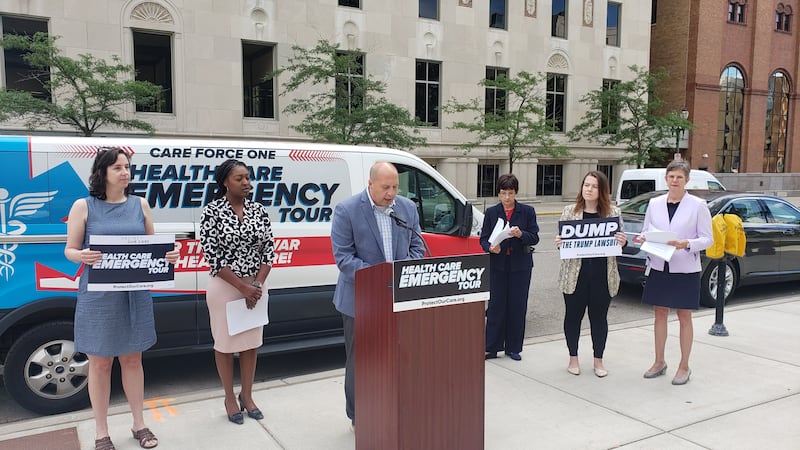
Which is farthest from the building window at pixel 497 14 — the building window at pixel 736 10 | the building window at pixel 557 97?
the building window at pixel 736 10

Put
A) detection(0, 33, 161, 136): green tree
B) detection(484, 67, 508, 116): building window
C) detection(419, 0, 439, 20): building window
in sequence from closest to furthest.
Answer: detection(0, 33, 161, 136): green tree → detection(419, 0, 439, 20): building window → detection(484, 67, 508, 116): building window

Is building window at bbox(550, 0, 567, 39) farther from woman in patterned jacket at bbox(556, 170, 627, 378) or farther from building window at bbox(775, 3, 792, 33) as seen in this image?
woman in patterned jacket at bbox(556, 170, 627, 378)

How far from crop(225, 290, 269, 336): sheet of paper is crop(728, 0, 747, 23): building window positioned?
48.4 meters

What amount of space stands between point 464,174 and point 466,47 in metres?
6.45

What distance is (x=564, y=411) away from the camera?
4785 mm

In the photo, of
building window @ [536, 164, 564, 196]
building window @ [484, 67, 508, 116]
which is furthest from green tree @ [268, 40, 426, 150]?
building window @ [536, 164, 564, 196]

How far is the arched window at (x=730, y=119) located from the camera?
143 ft

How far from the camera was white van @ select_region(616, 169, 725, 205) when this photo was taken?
18.9m

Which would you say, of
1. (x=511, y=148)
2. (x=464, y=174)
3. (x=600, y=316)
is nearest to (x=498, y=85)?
(x=511, y=148)

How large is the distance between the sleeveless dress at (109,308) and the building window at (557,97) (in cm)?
3216

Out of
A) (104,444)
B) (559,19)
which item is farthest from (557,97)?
(104,444)

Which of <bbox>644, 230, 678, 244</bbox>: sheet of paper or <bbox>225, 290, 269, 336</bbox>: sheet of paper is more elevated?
<bbox>644, 230, 678, 244</bbox>: sheet of paper

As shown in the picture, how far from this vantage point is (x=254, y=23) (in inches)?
989

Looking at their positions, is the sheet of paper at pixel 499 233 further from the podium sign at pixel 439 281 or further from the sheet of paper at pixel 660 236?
the podium sign at pixel 439 281
